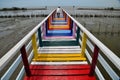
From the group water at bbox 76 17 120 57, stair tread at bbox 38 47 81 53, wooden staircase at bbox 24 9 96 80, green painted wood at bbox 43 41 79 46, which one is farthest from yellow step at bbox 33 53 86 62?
water at bbox 76 17 120 57

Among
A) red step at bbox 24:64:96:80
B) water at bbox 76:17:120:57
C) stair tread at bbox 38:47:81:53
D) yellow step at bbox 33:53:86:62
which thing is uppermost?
stair tread at bbox 38:47:81:53

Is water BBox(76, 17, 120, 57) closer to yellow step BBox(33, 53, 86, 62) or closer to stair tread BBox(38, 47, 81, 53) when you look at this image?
stair tread BBox(38, 47, 81, 53)

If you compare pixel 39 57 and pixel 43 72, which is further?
pixel 39 57

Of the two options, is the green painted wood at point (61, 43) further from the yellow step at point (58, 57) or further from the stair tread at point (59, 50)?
the yellow step at point (58, 57)

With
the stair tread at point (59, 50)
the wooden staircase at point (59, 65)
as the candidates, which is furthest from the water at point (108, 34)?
the wooden staircase at point (59, 65)

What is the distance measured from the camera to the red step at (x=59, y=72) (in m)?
3.84

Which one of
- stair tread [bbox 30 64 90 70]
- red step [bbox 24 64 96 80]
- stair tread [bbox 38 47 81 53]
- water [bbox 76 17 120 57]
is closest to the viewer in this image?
red step [bbox 24 64 96 80]

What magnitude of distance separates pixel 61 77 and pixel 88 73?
0.68 meters

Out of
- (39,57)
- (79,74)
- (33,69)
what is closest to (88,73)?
(79,74)

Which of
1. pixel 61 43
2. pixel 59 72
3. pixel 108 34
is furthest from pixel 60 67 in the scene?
pixel 108 34

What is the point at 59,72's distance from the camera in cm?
414

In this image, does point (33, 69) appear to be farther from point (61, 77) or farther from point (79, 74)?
point (79, 74)

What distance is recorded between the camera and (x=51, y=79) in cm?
→ 378

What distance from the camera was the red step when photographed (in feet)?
12.6
